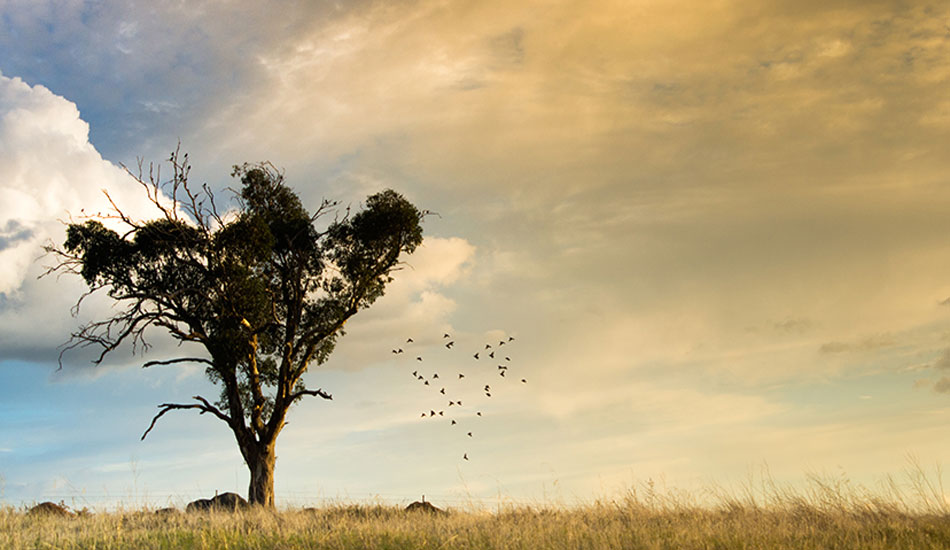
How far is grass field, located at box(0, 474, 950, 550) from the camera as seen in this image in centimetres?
1420

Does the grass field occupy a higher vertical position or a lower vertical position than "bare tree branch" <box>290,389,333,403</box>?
lower

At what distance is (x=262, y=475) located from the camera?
90.6 ft

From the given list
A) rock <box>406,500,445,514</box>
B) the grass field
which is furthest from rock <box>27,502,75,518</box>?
rock <box>406,500,445,514</box>

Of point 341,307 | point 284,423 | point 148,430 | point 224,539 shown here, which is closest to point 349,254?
point 341,307

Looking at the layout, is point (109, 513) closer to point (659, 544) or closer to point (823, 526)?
point (659, 544)

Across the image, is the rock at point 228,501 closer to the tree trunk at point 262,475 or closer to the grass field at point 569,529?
the tree trunk at point 262,475

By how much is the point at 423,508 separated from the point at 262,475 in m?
7.03

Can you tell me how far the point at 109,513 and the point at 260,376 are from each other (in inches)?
349

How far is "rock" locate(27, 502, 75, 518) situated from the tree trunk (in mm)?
5941

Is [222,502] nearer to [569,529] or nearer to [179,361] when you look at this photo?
[179,361]

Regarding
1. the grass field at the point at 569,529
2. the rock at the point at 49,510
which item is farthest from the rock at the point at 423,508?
the rock at the point at 49,510

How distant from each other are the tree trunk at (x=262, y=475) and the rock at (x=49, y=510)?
19.5ft

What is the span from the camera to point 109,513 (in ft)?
71.8

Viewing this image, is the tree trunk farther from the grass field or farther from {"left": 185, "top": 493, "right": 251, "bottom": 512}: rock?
the grass field
